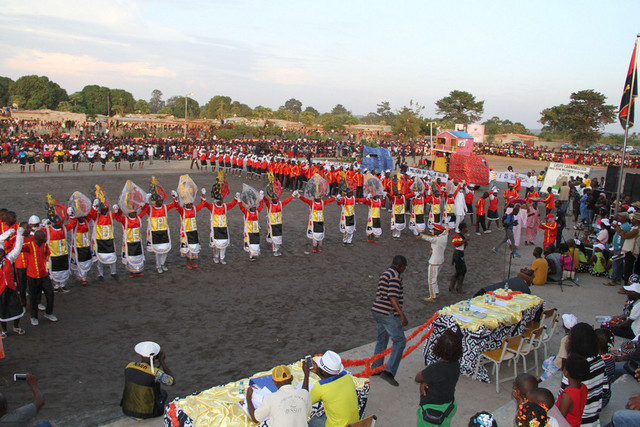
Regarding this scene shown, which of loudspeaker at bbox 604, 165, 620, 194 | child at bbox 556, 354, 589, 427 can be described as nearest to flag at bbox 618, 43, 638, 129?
loudspeaker at bbox 604, 165, 620, 194

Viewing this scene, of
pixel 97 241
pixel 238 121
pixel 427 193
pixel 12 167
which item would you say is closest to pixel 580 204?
pixel 427 193

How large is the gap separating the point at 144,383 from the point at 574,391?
4567 millimetres

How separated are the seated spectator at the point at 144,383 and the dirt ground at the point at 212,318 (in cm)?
41

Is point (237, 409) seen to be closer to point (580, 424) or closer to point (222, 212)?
point (580, 424)

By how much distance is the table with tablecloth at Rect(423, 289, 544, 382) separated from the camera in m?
6.45

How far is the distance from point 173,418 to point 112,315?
501cm

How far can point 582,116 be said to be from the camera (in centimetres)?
5878

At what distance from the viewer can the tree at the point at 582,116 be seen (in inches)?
2253

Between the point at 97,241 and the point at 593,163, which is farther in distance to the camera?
the point at 593,163

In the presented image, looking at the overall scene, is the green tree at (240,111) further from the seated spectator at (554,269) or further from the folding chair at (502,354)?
the folding chair at (502,354)

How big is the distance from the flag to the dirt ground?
18.9ft

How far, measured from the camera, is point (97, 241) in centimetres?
1023

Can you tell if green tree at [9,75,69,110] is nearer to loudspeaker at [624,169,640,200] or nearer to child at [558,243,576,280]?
loudspeaker at [624,169,640,200]

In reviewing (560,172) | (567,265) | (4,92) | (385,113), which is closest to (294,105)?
(385,113)
